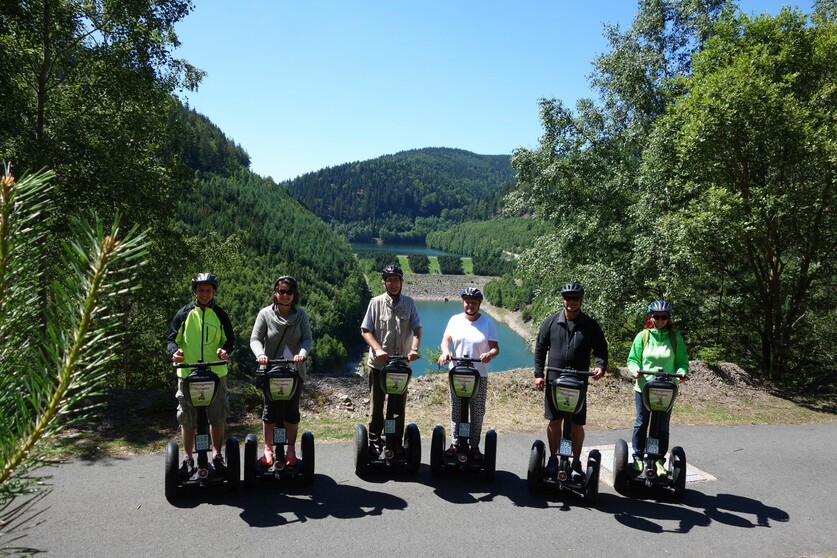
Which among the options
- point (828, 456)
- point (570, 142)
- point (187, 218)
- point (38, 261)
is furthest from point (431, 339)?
point (38, 261)

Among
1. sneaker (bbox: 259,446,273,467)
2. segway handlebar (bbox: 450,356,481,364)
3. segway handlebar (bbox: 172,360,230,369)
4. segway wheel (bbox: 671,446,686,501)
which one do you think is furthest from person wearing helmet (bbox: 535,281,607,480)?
segway handlebar (bbox: 172,360,230,369)

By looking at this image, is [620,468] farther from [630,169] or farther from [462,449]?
[630,169]

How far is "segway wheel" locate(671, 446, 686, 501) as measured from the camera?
4965 mm

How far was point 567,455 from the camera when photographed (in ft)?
15.8

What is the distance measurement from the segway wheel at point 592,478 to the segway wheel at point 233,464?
3.07m

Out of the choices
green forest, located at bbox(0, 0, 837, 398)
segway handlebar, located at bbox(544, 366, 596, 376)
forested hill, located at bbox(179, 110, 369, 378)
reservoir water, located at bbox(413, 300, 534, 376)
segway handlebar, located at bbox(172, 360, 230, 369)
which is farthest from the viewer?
reservoir water, located at bbox(413, 300, 534, 376)

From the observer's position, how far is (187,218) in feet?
255

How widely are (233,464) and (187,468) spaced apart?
425 millimetres

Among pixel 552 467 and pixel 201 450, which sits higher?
pixel 201 450

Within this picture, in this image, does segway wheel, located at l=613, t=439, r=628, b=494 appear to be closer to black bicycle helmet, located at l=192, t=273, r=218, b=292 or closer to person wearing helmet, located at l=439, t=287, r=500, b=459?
person wearing helmet, located at l=439, t=287, r=500, b=459

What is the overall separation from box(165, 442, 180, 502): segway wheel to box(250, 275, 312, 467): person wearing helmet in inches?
29.7

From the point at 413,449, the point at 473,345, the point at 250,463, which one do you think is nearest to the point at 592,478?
the point at 473,345

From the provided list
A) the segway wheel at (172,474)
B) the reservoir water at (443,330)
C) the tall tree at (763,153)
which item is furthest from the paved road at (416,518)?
the reservoir water at (443,330)

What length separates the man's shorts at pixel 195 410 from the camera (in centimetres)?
461
